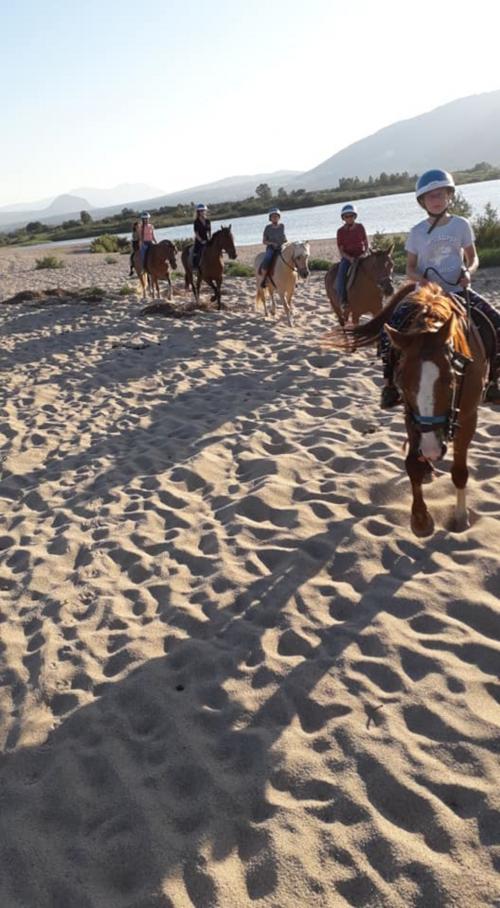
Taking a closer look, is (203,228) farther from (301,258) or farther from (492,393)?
(492,393)

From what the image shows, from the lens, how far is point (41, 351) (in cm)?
1197

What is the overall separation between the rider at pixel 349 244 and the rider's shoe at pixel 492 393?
5772mm

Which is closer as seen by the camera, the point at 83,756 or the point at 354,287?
the point at 83,756

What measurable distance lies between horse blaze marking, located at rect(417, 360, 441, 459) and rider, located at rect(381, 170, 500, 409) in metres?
0.69

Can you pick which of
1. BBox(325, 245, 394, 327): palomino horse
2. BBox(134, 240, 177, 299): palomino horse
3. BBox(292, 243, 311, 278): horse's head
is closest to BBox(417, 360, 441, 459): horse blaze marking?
BBox(325, 245, 394, 327): palomino horse

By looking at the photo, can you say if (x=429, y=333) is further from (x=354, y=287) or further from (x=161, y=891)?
(x=354, y=287)

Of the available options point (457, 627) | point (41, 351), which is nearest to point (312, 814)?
point (457, 627)

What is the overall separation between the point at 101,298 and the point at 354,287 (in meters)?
9.68

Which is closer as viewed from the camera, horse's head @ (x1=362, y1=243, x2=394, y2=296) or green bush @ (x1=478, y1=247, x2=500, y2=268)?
horse's head @ (x1=362, y1=243, x2=394, y2=296)

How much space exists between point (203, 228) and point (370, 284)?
219 inches

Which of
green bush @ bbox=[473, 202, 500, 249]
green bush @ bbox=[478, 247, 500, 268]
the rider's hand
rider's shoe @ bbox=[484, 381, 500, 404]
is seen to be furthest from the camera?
green bush @ bbox=[473, 202, 500, 249]

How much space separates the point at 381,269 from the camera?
32.6 feet

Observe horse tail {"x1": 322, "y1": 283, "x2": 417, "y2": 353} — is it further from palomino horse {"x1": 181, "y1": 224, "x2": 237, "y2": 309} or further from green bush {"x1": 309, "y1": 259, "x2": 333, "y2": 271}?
green bush {"x1": 309, "y1": 259, "x2": 333, "y2": 271}

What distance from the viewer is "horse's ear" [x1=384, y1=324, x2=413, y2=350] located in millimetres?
3334
